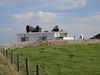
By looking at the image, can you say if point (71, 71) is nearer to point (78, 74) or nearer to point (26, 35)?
point (78, 74)

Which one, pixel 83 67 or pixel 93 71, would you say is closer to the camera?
pixel 93 71

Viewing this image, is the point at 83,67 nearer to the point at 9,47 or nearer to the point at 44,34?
the point at 9,47

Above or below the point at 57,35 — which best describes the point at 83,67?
below

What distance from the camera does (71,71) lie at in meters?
12.5

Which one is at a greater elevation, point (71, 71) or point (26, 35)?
point (26, 35)

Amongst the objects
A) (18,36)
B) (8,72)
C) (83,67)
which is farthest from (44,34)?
(8,72)

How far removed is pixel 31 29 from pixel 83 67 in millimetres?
34177

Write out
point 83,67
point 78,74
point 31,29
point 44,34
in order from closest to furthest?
point 78,74 → point 83,67 → point 44,34 → point 31,29

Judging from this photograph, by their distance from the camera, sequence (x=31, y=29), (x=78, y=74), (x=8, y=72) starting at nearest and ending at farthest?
(x=8, y=72) < (x=78, y=74) < (x=31, y=29)

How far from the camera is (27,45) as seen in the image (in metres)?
29.1

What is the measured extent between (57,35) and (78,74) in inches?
1241

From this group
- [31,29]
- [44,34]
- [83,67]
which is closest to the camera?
[83,67]

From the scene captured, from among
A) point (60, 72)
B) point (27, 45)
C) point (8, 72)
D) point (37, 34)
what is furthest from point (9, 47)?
point (8, 72)

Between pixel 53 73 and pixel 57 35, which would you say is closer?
pixel 53 73
